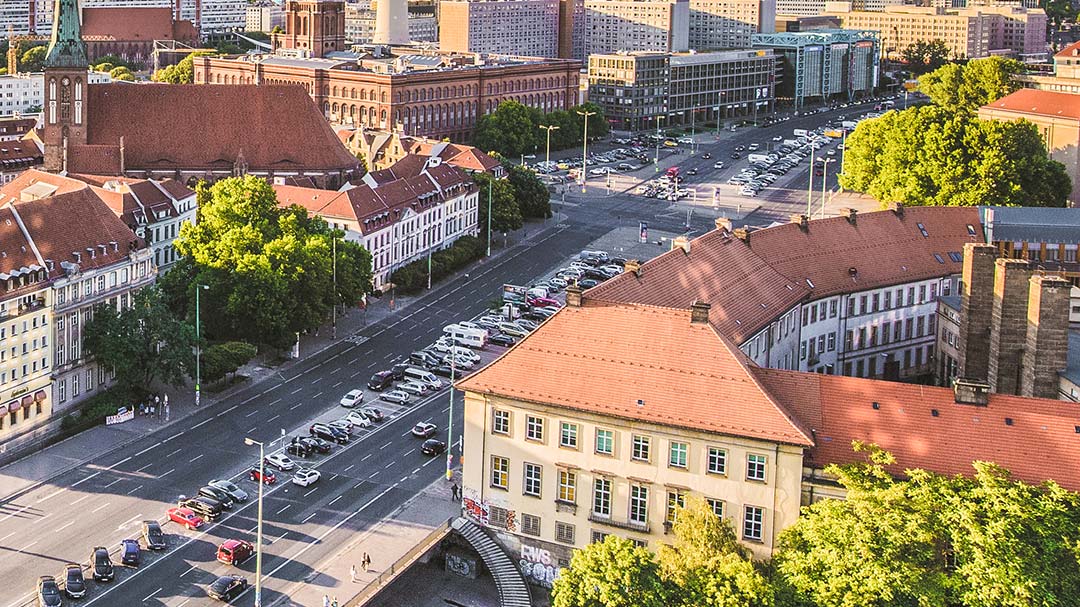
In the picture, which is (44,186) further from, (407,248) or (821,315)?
(821,315)

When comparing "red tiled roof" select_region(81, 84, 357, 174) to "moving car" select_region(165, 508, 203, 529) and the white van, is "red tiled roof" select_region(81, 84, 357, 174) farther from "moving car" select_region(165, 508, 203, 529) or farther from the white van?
"moving car" select_region(165, 508, 203, 529)

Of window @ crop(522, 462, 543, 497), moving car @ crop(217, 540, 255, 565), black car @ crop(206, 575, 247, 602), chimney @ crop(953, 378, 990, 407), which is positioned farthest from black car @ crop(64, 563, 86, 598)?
chimney @ crop(953, 378, 990, 407)

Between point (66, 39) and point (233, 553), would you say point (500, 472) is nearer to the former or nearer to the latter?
point (233, 553)

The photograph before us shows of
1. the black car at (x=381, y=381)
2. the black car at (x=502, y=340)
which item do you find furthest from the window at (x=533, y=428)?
the black car at (x=502, y=340)

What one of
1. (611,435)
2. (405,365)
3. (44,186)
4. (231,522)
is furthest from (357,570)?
(44,186)

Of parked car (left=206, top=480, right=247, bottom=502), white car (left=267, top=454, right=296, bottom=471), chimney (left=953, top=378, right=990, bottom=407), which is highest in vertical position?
chimney (left=953, top=378, right=990, bottom=407)

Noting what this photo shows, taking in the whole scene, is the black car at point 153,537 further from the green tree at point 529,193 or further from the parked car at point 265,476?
the green tree at point 529,193

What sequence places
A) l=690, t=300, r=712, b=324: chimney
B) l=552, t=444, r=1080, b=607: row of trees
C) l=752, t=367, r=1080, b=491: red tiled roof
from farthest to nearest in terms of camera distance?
l=690, t=300, r=712, b=324: chimney < l=752, t=367, r=1080, b=491: red tiled roof < l=552, t=444, r=1080, b=607: row of trees

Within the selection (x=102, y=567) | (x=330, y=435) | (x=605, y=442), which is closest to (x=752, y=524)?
(x=605, y=442)
